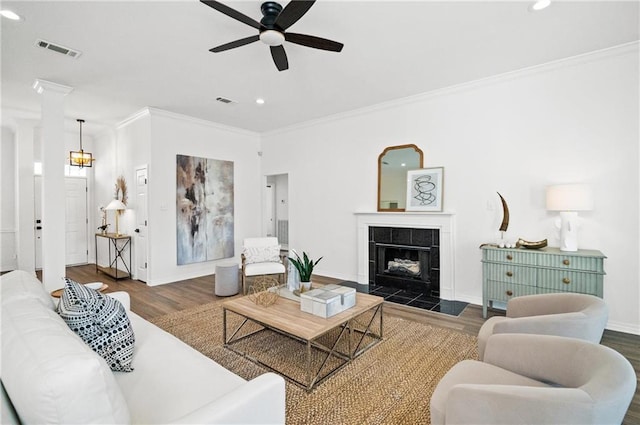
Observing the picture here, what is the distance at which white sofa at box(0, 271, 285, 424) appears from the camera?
920mm

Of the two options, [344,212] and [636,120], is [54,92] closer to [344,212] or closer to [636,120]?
[344,212]

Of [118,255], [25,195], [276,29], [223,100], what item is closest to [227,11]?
[276,29]

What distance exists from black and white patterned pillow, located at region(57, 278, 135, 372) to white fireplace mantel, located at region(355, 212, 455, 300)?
3777 millimetres

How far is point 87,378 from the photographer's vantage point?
950 millimetres

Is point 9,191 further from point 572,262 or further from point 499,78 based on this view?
point 572,262

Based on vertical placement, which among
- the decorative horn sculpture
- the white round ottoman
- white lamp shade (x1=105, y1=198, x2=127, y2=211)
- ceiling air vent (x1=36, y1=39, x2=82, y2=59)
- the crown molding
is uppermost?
ceiling air vent (x1=36, y1=39, x2=82, y2=59)

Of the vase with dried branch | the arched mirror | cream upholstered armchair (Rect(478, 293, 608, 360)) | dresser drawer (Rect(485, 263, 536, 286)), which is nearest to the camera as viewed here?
cream upholstered armchair (Rect(478, 293, 608, 360))

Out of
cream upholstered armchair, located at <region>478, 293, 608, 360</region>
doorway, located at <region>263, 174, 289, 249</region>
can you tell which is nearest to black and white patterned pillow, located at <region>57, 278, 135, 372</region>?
cream upholstered armchair, located at <region>478, 293, 608, 360</region>

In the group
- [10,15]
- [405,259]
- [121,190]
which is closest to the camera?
[10,15]

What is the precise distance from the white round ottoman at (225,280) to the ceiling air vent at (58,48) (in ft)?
9.76

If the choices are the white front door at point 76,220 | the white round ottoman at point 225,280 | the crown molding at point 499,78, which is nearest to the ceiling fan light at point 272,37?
the crown molding at point 499,78

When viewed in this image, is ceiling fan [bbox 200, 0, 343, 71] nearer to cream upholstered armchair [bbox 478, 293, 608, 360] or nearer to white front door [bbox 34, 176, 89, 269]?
cream upholstered armchair [bbox 478, 293, 608, 360]

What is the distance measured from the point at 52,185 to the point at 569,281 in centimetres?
617

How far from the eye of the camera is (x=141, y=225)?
530cm
